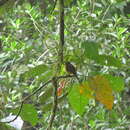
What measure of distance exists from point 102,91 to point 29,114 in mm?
125

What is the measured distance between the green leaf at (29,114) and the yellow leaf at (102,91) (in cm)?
10

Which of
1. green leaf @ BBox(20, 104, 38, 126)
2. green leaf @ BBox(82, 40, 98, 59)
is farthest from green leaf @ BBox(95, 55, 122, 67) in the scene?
green leaf @ BBox(20, 104, 38, 126)

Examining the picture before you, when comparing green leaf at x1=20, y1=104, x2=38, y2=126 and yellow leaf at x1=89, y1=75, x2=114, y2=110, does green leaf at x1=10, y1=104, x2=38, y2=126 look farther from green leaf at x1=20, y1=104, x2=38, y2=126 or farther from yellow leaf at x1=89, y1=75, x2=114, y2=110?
yellow leaf at x1=89, y1=75, x2=114, y2=110

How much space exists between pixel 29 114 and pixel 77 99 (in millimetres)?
75

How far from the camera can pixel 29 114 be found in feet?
1.81

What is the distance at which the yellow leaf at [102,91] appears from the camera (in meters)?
0.49

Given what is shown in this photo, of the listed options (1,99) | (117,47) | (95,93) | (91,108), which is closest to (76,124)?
(91,108)

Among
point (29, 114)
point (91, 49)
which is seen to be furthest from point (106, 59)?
point (29, 114)

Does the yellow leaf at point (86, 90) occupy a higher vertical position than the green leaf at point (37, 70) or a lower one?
lower

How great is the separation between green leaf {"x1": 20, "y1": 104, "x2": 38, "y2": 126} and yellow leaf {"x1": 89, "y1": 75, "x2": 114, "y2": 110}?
0.34 ft

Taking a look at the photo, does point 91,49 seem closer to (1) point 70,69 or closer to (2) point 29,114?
(1) point 70,69

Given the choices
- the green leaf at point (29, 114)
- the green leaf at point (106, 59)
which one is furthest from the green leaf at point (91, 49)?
the green leaf at point (29, 114)

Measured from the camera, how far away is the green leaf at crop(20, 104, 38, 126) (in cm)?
55

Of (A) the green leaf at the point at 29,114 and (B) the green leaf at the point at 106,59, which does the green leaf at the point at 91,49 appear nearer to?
(B) the green leaf at the point at 106,59
